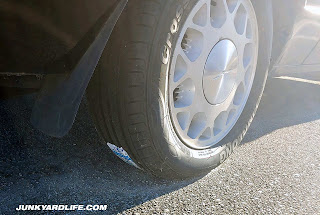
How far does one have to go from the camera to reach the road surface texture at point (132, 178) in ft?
5.20

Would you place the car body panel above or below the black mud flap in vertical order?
above

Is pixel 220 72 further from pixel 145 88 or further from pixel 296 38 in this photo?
pixel 296 38

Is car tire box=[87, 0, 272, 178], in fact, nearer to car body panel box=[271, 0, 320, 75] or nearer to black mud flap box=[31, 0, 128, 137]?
black mud flap box=[31, 0, 128, 137]

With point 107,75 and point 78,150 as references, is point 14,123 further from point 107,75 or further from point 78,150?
point 107,75

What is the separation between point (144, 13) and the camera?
145 centimetres

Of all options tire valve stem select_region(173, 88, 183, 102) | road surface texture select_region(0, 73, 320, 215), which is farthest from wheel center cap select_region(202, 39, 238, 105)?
road surface texture select_region(0, 73, 320, 215)

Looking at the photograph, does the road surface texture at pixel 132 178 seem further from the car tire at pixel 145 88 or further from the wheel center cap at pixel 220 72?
the wheel center cap at pixel 220 72

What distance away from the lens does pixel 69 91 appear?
1.32 meters

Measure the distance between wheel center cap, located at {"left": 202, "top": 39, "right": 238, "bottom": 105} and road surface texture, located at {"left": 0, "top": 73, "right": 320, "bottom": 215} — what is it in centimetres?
35

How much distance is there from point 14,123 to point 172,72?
0.93 metres

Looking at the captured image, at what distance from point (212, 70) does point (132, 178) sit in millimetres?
581

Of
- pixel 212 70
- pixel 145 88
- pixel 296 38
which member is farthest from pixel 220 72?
pixel 296 38

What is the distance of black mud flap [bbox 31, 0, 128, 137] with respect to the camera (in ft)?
4.26

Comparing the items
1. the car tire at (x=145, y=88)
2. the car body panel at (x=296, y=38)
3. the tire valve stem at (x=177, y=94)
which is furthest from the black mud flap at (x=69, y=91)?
the car body panel at (x=296, y=38)
